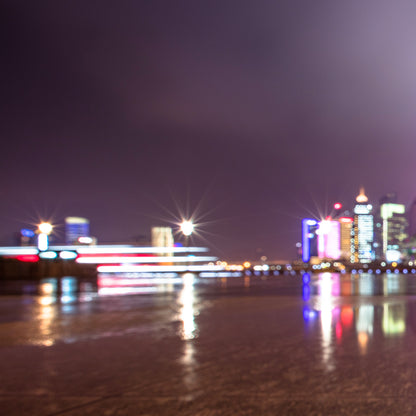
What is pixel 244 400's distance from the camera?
453cm

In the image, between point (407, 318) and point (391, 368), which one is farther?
point (407, 318)

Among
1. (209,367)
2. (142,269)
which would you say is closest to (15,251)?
(142,269)

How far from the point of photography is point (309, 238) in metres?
189

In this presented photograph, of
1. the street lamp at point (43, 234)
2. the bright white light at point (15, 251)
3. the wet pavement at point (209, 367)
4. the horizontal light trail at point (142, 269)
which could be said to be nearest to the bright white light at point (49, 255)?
the street lamp at point (43, 234)

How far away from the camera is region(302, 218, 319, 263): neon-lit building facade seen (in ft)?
607

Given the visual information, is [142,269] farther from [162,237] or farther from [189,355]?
[189,355]

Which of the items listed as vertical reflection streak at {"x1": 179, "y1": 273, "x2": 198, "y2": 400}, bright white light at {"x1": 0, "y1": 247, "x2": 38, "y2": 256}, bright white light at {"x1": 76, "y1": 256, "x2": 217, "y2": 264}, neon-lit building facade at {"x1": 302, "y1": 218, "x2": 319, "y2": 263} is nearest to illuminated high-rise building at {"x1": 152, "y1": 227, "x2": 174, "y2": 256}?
bright white light at {"x1": 76, "y1": 256, "x2": 217, "y2": 264}

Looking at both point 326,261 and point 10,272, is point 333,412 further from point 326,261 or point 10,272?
point 326,261

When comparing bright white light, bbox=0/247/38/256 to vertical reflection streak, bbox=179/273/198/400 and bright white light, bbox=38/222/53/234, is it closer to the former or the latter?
bright white light, bbox=38/222/53/234

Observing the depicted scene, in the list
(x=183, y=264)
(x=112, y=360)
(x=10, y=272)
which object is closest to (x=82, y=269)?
(x=10, y=272)

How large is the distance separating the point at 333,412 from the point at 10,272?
5845 cm

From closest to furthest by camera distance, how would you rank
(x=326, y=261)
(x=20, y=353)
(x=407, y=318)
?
(x=20, y=353) < (x=407, y=318) < (x=326, y=261)

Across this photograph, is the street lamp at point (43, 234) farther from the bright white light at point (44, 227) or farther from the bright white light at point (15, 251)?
the bright white light at point (15, 251)

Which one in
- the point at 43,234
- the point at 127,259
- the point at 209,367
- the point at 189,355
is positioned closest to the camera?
the point at 209,367
